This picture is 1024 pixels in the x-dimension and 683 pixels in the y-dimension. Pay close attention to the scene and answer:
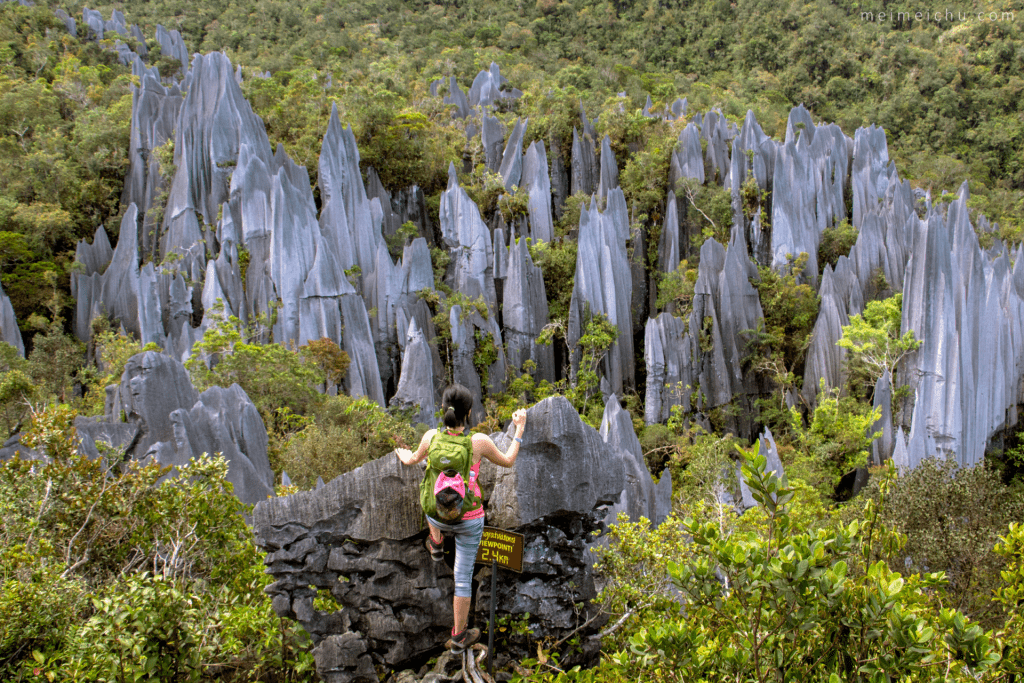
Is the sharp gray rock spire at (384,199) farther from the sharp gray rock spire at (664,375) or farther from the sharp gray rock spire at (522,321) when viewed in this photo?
the sharp gray rock spire at (664,375)

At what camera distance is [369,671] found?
12.2 feet

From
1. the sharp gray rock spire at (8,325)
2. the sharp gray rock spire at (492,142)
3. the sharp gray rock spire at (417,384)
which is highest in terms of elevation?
the sharp gray rock spire at (492,142)

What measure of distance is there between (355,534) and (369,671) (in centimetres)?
85

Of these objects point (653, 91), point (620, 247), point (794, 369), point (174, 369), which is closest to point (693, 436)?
point (794, 369)

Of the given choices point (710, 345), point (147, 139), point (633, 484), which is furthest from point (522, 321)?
point (147, 139)

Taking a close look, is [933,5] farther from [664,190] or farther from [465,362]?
[465,362]

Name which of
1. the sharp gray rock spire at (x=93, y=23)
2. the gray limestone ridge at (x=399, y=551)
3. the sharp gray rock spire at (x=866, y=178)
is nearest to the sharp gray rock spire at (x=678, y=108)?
the sharp gray rock spire at (x=866, y=178)

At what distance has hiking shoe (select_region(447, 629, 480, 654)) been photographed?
11.5 feet

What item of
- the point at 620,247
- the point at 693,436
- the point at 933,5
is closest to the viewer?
the point at 693,436

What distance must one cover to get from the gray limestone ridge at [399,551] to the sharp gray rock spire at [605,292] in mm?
15359

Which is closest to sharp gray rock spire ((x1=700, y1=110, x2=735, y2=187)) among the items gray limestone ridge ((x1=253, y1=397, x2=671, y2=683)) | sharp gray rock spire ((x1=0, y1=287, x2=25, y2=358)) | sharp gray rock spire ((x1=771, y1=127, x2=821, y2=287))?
sharp gray rock spire ((x1=771, y1=127, x2=821, y2=287))

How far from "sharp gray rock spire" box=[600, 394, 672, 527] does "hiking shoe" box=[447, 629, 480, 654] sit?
3980 millimetres

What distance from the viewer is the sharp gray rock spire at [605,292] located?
19.4 m

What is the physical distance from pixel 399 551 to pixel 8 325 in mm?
19153
